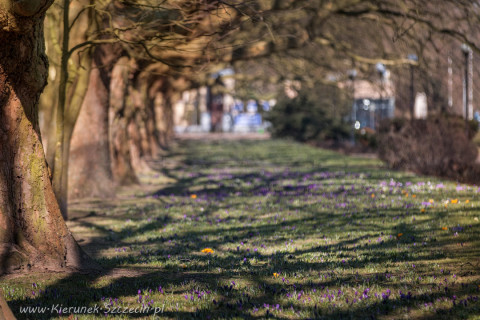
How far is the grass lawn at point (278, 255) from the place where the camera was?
6086 mm

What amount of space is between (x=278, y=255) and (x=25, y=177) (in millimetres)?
3232

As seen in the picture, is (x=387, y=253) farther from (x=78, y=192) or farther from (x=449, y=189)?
(x=78, y=192)

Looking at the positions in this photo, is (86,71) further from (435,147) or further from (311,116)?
(311,116)

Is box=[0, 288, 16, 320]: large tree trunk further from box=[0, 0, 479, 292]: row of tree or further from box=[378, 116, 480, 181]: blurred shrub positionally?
box=[378, 116, 480, 181]: blurred shrub

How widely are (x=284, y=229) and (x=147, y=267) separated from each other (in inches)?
131

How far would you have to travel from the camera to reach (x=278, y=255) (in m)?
8.79

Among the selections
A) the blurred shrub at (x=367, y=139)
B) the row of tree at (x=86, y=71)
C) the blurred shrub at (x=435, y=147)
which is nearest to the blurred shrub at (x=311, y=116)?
the blurred shrub at (x=367, y=139)

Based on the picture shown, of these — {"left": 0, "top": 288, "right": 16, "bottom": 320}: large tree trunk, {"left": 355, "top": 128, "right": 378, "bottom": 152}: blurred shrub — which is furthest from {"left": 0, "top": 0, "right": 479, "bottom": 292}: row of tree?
{"left": 355, "top": 128, "right": 378, "bottom": 152}: blurred shrub

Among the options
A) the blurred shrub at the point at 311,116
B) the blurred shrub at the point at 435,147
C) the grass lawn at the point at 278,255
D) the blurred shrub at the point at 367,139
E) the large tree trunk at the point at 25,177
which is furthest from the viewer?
the blurred shrub at the point at 311,116

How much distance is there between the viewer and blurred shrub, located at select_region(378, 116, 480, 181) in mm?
20156

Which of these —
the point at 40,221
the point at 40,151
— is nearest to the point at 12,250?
the point at 40,221

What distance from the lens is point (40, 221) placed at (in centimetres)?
768

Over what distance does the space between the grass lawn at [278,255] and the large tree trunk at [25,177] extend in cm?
37

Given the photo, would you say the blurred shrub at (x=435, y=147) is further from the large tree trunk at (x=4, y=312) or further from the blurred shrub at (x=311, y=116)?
the blurred shrub at (x=311, y=116)
